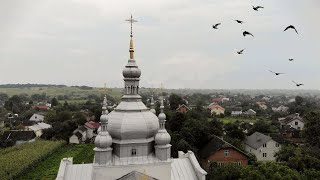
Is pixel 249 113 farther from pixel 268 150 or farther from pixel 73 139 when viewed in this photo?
pixel 73 139

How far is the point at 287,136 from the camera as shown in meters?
73.1

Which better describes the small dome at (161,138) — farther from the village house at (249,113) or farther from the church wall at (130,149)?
the village house at (249,113)

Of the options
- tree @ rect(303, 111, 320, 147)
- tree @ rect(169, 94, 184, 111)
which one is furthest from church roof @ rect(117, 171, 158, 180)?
tree @ rect(169, 94, 184, 111)

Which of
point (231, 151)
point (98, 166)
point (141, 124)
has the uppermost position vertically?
point (141, 124)

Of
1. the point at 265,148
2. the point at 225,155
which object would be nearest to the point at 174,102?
the point at 265,148

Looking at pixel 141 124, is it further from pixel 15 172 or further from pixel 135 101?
pixel 15 172

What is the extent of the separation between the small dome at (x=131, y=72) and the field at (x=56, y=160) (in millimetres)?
26726

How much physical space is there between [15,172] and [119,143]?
3119 cm

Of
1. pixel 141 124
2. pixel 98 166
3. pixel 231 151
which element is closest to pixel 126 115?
pixel 141 124

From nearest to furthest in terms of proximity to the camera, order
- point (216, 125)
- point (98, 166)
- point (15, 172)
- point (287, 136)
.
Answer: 1. point (98, 166)
2. point (15, 172)
3. point (216, 125)
4. point (287, 136)

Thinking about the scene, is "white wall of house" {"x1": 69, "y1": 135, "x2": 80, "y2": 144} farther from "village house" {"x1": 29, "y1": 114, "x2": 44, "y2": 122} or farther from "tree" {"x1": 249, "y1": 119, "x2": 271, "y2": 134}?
"village house" {"x1": 29, "y1": 114, "x2": 44, "y2": 122}

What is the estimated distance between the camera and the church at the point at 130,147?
2192 cm

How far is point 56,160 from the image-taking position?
5781cm

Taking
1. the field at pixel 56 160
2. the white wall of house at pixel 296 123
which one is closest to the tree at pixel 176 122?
the field at pixel 56 160
